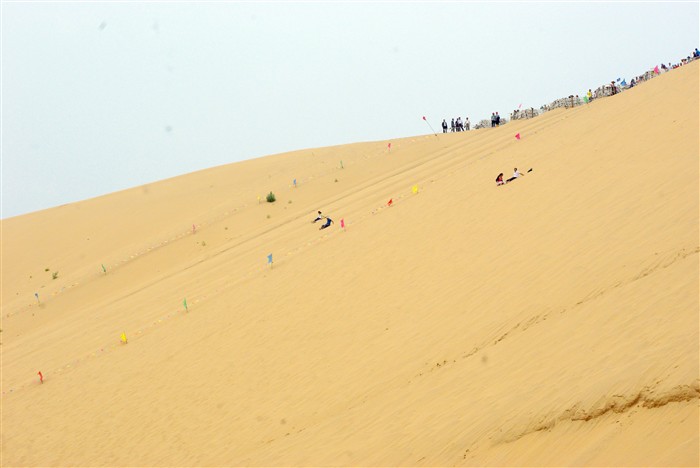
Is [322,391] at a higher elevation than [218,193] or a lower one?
lower

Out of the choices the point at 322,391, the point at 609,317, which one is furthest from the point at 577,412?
the point at 322,391

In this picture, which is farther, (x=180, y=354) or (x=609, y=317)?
(x=180, y=354)

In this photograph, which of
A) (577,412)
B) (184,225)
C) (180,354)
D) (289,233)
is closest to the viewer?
(577,412)

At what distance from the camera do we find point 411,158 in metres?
29.5

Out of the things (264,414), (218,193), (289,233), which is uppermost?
(218,193)

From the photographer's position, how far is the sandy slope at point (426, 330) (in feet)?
23.0

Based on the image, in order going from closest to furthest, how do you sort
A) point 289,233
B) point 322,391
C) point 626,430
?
→ point 626,430 < point 322,391 < point 289,233

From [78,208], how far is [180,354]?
28067mm

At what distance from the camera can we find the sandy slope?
701 cm

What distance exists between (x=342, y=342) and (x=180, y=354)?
3682 mm

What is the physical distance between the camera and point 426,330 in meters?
10.7

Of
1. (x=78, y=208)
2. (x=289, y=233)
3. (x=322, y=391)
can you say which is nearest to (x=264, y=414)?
(x=322, y=391)

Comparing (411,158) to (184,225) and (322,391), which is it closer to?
(184,225)

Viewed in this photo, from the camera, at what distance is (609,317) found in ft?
26.7
